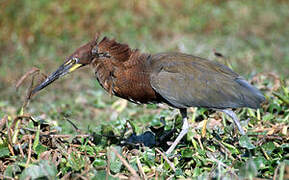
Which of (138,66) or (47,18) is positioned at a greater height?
(47,18)

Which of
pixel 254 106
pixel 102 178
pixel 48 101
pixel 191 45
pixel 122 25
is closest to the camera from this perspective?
pixel 102 178

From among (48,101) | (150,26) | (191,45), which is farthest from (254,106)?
(150,26)

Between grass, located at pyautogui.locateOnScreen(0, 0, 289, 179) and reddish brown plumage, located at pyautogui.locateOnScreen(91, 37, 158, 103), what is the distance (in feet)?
1.69

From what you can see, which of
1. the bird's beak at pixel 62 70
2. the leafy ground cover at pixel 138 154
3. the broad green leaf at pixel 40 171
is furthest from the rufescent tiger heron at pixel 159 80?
the broad green leaf at pixel 40 171

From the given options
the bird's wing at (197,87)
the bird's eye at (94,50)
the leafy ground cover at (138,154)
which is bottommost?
the leafy ground cover at (138,154)

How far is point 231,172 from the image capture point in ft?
10.7

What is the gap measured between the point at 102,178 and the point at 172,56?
149cm

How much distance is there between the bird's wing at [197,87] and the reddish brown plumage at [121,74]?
0.34ft

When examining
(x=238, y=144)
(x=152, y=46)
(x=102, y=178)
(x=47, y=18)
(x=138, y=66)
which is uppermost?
(x=47, y=18)

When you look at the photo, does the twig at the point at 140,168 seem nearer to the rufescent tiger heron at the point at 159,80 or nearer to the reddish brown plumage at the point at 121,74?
the rufescent tiger heron at the point at 159,80

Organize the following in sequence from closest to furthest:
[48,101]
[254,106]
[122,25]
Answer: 1. [254,106]
2. [48,101]
3. [122,25]

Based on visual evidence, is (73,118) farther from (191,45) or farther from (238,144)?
(191,45)

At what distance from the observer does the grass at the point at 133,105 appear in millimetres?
3596

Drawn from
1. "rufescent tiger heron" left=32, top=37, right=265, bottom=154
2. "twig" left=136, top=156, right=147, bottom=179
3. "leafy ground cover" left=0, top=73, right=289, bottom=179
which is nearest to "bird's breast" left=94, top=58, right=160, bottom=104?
"rufescent tiger heron" left=32, top=37, right=265, bottom=154
